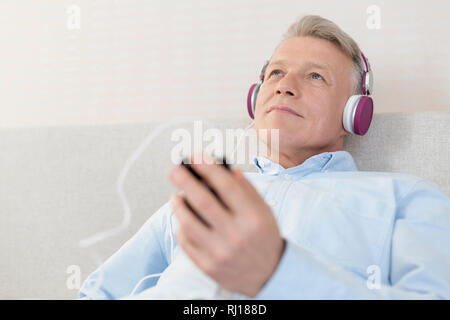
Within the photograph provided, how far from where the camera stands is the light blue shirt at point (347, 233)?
Answer: 2.76 ft

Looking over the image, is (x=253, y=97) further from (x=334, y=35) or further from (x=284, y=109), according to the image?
(x=334, y=35)

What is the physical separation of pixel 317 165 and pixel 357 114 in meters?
0.16

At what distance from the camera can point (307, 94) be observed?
4.12ft

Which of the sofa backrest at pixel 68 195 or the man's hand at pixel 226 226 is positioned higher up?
the man's hand at pixel 226 226

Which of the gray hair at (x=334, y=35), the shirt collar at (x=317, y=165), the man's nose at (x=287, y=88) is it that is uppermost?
the gray hair at (x=334, y=35)

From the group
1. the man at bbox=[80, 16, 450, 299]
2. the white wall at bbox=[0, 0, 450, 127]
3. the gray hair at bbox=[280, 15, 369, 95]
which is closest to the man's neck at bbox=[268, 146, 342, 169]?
the man at bbox=[80, 16, 450, 299]

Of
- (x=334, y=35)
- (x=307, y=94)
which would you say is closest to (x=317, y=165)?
(x=307, y=94)

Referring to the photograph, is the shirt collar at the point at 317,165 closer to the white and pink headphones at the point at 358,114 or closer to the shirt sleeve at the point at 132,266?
the white and pink headphones at the point at 358,114

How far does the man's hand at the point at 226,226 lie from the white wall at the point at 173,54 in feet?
3.61

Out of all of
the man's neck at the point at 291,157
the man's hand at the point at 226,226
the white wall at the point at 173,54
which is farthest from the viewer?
the white wall at the point at 173,54

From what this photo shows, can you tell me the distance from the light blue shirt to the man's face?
62 mm

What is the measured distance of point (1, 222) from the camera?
1.61m

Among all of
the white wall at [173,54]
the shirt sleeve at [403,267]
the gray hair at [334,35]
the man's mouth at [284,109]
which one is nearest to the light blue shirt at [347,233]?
the shirt sleeve at [403,267]

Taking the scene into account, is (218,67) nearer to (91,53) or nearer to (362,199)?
(91,53)
